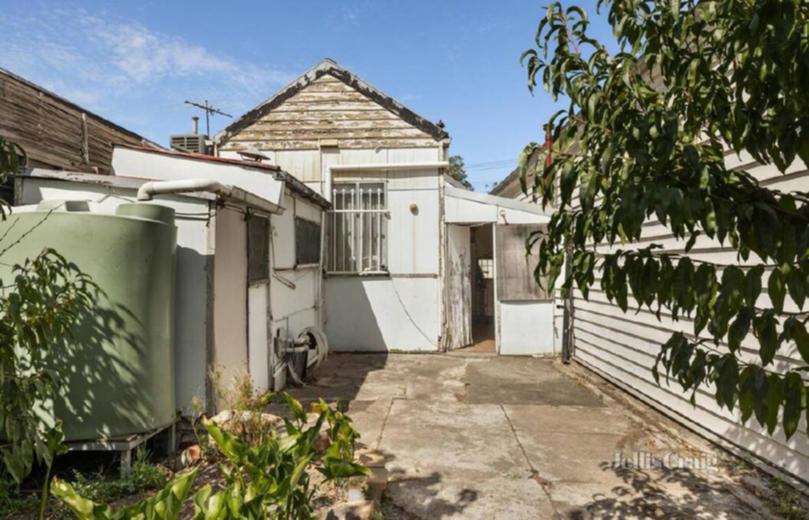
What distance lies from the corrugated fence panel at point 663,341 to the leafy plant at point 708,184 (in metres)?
0.63

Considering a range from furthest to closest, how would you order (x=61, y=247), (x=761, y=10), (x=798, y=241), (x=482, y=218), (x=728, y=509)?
1. (x=482, y=218)
2. (x=61, y=247)
3. (x=728, y=509)
4. (x=798, y=241)
5. (x=761, y=10)

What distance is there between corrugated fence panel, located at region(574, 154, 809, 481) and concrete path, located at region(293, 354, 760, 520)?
0.76 ft

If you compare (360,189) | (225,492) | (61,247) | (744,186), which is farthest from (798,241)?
(360,189)

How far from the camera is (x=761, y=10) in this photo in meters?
1.13

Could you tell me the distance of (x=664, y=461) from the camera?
12.3 feet

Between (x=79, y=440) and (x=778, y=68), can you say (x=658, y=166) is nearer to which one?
(x=778, y=68)

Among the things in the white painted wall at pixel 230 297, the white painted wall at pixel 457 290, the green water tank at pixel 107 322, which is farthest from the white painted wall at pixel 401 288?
the green water tank at pixel 107 322

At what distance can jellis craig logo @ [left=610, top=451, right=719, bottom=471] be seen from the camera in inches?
144

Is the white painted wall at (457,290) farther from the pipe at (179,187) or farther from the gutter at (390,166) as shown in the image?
the pipe at (179,187)

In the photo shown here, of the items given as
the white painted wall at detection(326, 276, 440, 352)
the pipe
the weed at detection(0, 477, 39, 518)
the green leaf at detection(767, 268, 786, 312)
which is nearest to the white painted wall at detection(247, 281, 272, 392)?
the pipe

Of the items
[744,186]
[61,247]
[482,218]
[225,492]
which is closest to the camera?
[744,186]

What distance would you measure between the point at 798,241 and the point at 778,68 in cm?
49

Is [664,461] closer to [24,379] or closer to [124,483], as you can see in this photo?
[124,483]

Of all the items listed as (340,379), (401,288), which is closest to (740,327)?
(340,379)
